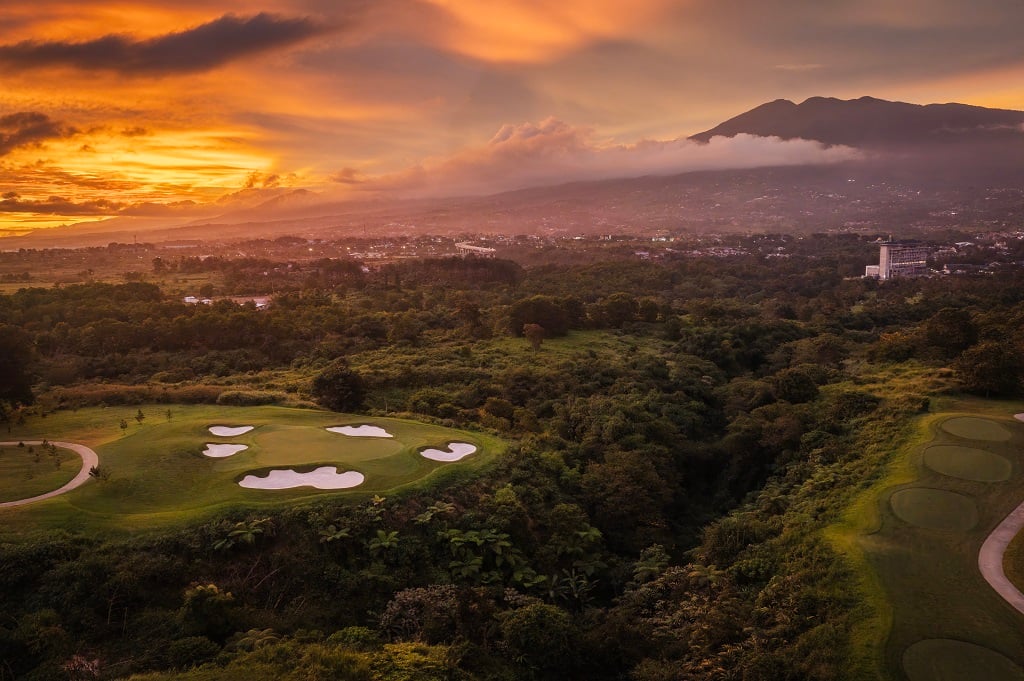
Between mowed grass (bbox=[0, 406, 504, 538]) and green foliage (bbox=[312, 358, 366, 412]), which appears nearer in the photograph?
mowed grass (bbox=[0, 406, 504, 538])

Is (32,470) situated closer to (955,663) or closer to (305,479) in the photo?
(305,479)

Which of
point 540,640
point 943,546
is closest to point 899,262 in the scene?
point 943,546

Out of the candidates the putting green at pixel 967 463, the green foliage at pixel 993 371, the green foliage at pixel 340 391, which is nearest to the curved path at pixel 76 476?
the green foliage at pixel 340 391

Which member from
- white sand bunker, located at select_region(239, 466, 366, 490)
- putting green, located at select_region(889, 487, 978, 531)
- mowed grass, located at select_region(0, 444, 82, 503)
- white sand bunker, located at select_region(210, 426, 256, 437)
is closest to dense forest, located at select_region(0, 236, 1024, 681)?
white sand bunker, located at select_region(239, 466, 366, 490)

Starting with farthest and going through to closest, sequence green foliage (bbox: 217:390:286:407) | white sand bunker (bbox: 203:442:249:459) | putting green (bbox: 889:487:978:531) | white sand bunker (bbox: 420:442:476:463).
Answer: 1. green foliage (bbox: 217:390:286:407)
2. white sand bunker (bbox: 420:442:476:463)
3. white sand bunker (bbox: 203:442:249:459)
4. putting green (bbox: 889:487:978:531)

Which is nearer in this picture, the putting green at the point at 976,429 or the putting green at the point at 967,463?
the putting green at the point at 967,463

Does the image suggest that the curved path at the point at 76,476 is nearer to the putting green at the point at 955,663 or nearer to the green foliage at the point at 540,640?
the green foliage at the point at 540,640

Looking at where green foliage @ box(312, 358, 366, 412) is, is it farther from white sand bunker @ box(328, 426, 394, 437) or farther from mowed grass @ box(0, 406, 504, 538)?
white sand bunker @ box(328, 426, 394, 437)
